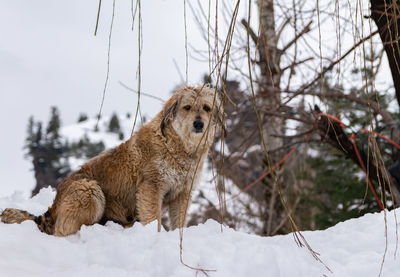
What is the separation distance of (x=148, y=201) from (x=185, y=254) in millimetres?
1469

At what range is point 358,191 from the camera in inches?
334

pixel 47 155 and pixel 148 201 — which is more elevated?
pixel 47 155

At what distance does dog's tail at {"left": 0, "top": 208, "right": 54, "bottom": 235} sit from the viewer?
3316mm

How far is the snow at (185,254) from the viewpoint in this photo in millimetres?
2188

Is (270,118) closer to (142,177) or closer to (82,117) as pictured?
(142,177)

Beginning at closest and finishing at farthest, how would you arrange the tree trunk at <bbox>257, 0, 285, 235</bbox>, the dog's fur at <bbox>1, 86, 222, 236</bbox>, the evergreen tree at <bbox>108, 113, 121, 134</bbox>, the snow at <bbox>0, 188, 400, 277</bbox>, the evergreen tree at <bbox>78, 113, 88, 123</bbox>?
1. the snow at <bbox>0, 188, 400, 277</bbox>
2. the dog's fur at <bbox>1, 86, 222, 236</bbox>
3. the tree trunk at <bbox>257, 0, 285, 235</bbox>
4. the evergreen tree at <bbox>108, 113, 121, 134</bbox>
5. the evergreen tree at <bbox>78, 113, 88, 123</bbox>

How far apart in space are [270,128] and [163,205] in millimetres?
4510

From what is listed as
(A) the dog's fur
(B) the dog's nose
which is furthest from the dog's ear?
(B) the dog's nose

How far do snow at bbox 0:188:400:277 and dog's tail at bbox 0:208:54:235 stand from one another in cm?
43

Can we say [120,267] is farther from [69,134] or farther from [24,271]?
[69,134]

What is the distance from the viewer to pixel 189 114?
424 cm

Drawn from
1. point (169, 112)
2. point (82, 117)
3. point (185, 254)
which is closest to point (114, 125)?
point (82, 117)

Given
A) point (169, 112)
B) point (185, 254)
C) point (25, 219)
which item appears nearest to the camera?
point (185, 254)

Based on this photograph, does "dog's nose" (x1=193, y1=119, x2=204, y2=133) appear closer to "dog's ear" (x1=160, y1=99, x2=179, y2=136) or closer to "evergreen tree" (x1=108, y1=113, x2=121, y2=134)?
"dog's ear" (x1=160, y1=99, x2=179, y2=136)
